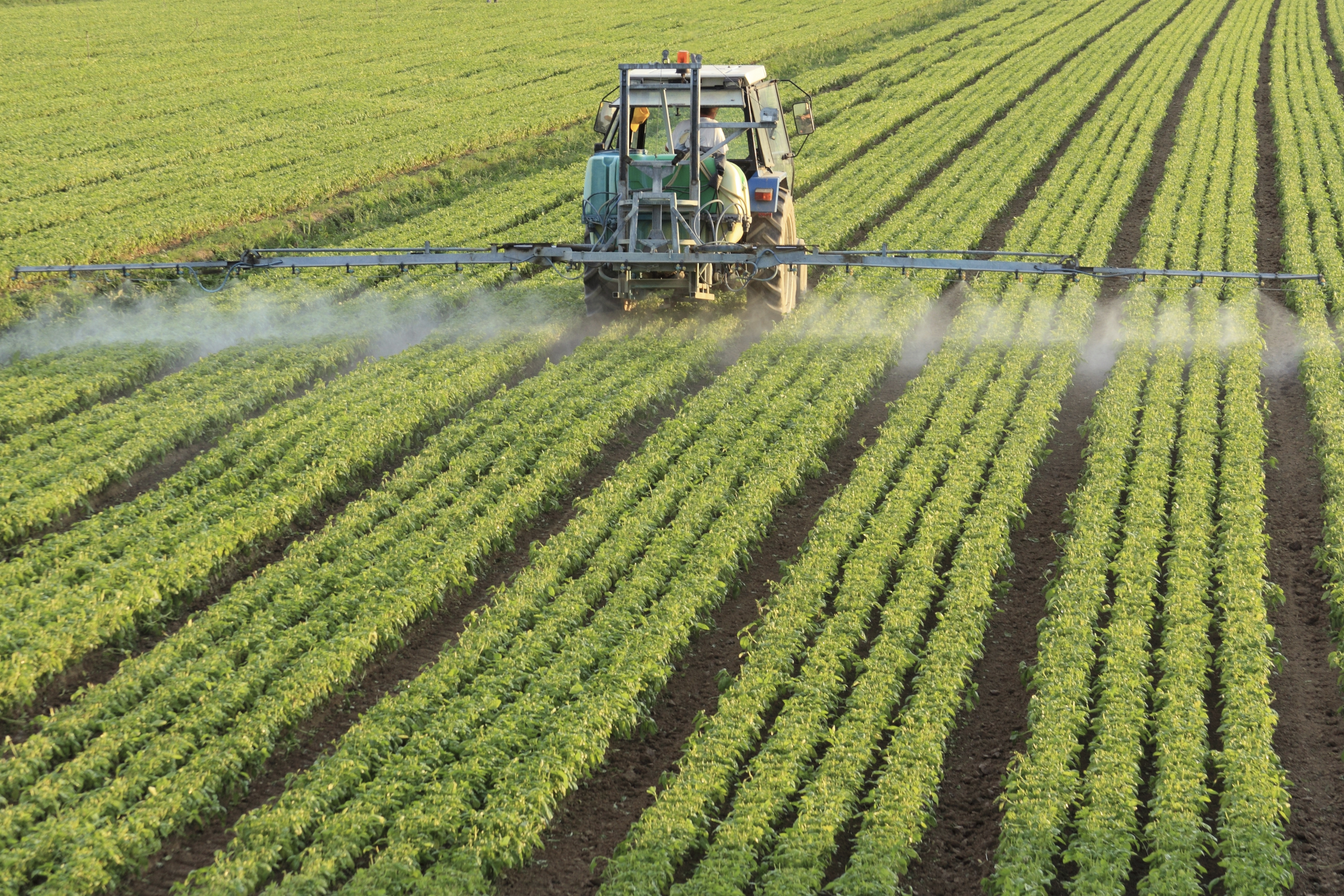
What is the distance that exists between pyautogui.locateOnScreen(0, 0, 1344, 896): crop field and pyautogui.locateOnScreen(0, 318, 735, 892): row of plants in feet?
0.11

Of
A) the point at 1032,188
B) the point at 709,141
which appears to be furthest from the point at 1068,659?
the point at 1032,188

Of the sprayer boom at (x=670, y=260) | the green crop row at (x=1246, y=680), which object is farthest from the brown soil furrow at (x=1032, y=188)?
the green crop row at (x=1246, y=680)

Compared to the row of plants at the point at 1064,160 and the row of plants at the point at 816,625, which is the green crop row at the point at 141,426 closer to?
the row of plants at the point at 816,625

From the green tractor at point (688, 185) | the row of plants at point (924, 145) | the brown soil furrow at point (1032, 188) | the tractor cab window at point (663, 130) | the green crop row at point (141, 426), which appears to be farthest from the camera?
the row of plants at point (924, 145)

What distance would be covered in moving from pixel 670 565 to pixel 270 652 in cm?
324

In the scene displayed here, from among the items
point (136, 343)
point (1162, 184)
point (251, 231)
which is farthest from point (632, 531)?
point (1162, 184)

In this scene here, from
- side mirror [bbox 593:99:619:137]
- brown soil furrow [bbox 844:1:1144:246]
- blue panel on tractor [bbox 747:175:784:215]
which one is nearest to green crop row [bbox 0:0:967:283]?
brown soil furrow [bbox 844:1:1144:246]

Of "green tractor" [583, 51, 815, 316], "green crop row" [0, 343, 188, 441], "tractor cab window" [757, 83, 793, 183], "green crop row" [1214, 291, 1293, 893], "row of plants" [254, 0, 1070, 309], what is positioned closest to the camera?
"green crop row" [1214, 291, 1293, 893]

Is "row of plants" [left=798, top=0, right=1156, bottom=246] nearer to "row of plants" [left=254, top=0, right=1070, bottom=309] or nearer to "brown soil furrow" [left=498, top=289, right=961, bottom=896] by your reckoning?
"row of plants" [left=254, top=0, right=1070, bottom=309]

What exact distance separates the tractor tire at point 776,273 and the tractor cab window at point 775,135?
523 mm

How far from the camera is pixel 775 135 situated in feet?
55.6

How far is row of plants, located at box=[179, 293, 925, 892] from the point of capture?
6.77m

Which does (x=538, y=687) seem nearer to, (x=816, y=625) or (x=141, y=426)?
(x=816, y=625)

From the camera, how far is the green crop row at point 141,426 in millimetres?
10672
